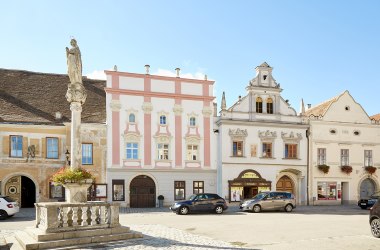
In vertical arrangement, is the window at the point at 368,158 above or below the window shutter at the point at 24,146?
below

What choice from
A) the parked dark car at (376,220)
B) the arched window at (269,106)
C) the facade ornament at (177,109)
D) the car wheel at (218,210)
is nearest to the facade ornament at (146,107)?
the facade ornament at (177,109)

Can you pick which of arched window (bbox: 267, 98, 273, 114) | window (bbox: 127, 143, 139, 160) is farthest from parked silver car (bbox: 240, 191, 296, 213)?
arched window (bbox: 267, 98, 273, 114)

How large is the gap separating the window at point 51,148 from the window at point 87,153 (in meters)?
2.02

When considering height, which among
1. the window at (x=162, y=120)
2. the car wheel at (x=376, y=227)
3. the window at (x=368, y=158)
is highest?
the window at (x=162, y=120)

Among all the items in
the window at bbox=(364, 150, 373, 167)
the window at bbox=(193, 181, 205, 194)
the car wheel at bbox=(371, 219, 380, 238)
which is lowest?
the window at bbox=(193, 181, 205, 194)

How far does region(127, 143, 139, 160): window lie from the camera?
107ft

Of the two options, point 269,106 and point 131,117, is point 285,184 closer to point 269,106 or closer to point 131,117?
point 269,106

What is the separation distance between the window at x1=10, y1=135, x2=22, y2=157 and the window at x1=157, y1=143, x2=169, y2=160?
10.3 metres

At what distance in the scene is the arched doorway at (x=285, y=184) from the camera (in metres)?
36.7

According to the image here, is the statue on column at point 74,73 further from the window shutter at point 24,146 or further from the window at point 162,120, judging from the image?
the window at point 162,120

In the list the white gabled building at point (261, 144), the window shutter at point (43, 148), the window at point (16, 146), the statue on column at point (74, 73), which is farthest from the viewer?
the white gabled building at point (261, 144)

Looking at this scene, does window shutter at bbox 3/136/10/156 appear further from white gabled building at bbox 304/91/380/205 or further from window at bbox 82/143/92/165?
white gabled building at bbox 304/91/380/205

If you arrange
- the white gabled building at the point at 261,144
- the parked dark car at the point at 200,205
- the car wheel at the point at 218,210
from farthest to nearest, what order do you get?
the white gabled building at the point at 261,144 < the car wheel at the point at 218,210 < the parked dark car at the point at 200,205

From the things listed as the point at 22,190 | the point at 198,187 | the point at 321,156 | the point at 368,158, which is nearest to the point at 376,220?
the point at 198,187
